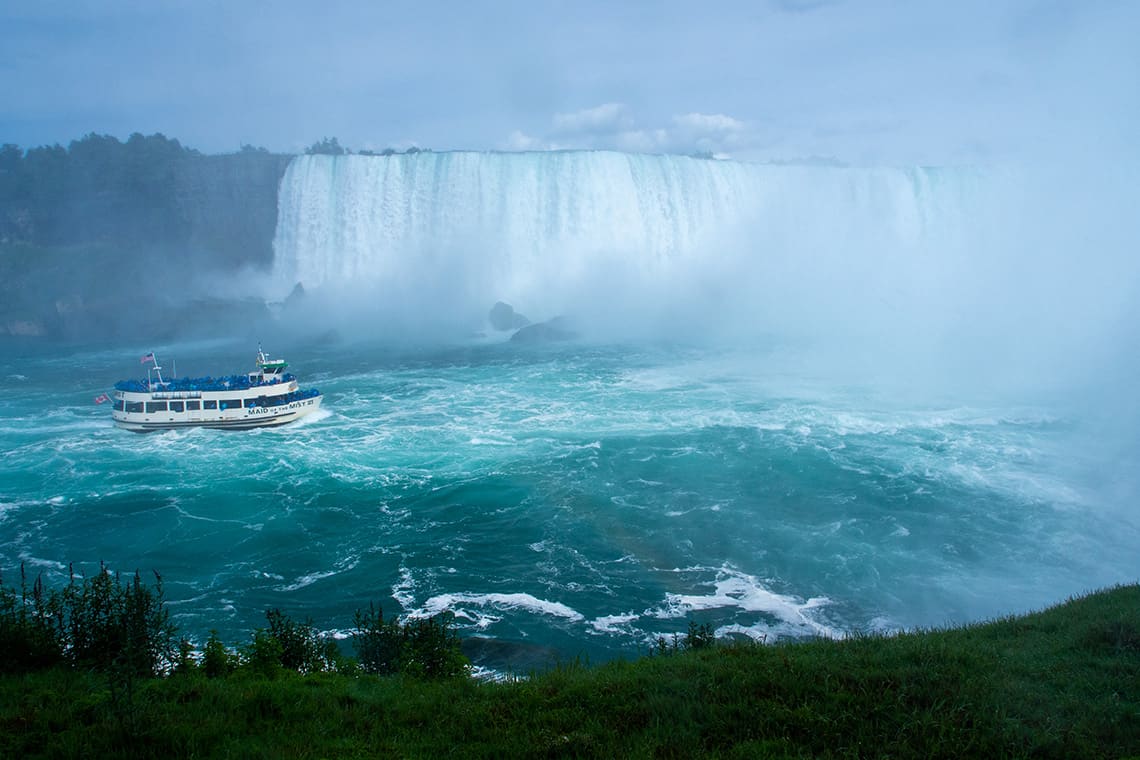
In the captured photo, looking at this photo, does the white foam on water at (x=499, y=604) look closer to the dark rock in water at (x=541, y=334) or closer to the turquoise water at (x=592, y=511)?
the turquoise water at (x=592, y=511)

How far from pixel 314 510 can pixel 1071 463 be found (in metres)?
20.3

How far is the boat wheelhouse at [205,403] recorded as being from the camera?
78.9 feet

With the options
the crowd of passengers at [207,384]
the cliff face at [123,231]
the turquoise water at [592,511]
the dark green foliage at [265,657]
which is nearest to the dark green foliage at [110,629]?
the dark green foliage at [265,657]

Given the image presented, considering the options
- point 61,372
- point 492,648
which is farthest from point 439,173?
point 492,648

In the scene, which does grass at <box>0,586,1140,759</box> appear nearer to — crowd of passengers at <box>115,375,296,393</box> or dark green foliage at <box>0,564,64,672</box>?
dark green foliage at <box>0,564,64,672</box>

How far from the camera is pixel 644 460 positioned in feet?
68.2

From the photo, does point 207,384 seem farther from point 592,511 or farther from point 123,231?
point 123,231

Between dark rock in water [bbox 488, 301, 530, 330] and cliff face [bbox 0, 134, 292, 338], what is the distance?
1874 centimetres

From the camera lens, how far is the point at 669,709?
A: 6.47m

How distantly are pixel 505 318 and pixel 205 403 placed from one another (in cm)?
2365

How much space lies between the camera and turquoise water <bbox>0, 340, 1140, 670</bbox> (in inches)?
520

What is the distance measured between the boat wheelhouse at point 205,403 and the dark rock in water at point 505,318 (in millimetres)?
21922

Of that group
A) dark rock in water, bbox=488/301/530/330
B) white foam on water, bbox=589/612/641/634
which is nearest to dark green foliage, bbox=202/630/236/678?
white foam on water, bbox=589/612/641/634

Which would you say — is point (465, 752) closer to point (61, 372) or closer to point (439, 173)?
point (61, 372)
